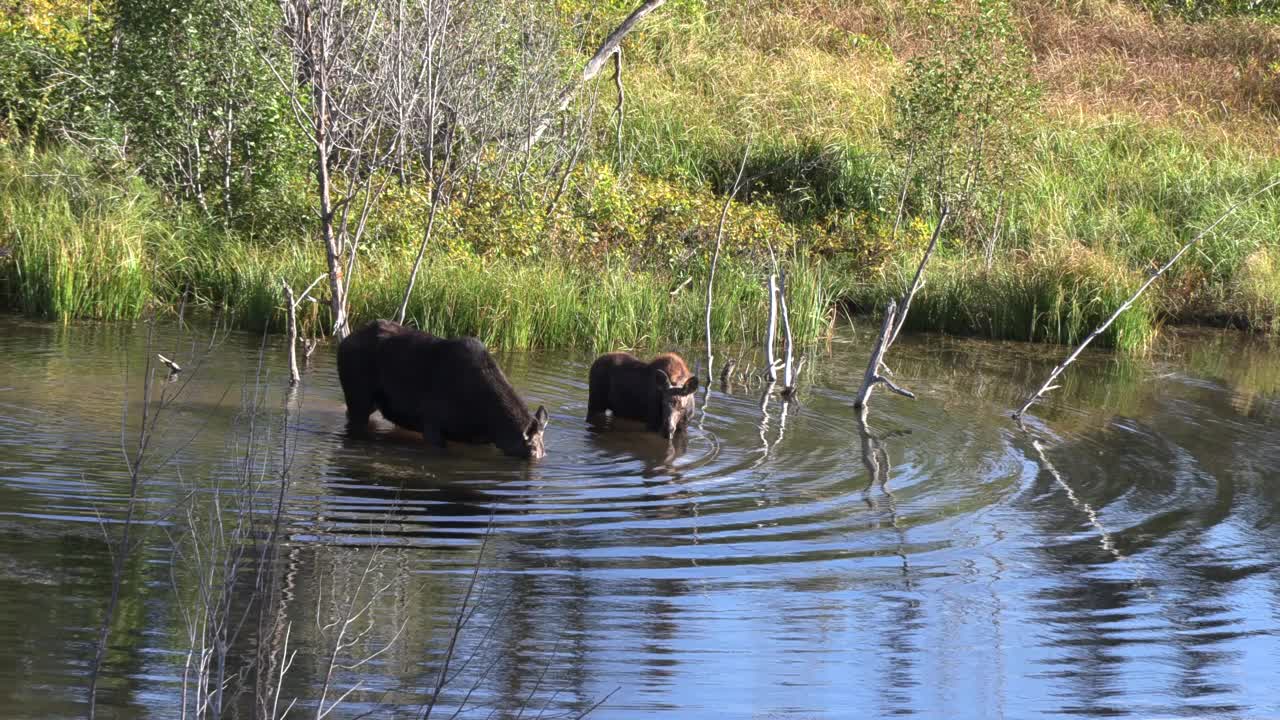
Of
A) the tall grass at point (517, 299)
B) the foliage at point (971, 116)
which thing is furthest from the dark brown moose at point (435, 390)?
the foliage at point (971, 116)

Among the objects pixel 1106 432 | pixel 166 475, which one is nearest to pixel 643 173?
pixel 1106 432

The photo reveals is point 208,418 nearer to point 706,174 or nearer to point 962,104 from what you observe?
point 962,104

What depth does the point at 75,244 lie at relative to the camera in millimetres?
16062

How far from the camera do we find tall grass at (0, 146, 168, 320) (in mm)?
15898

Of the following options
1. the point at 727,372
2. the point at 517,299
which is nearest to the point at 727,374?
the point at 727,372

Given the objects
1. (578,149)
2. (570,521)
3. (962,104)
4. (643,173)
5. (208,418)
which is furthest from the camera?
(643,173)

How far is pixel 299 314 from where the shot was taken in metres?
15.7

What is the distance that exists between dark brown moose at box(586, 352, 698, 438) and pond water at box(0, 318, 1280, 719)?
26 centimetres

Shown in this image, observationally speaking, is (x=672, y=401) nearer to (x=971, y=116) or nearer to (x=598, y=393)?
(x=598, y=393)

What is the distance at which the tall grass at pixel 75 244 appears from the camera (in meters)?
15.9

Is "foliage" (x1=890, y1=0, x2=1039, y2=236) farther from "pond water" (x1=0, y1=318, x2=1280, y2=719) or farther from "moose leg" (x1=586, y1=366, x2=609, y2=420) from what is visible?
"moose leg" (x1=586, y1=366, x2=609, y2=420)

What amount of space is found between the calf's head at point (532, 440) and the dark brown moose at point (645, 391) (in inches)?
54.4

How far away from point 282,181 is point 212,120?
3.89 feet

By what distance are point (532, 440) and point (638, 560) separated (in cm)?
266
